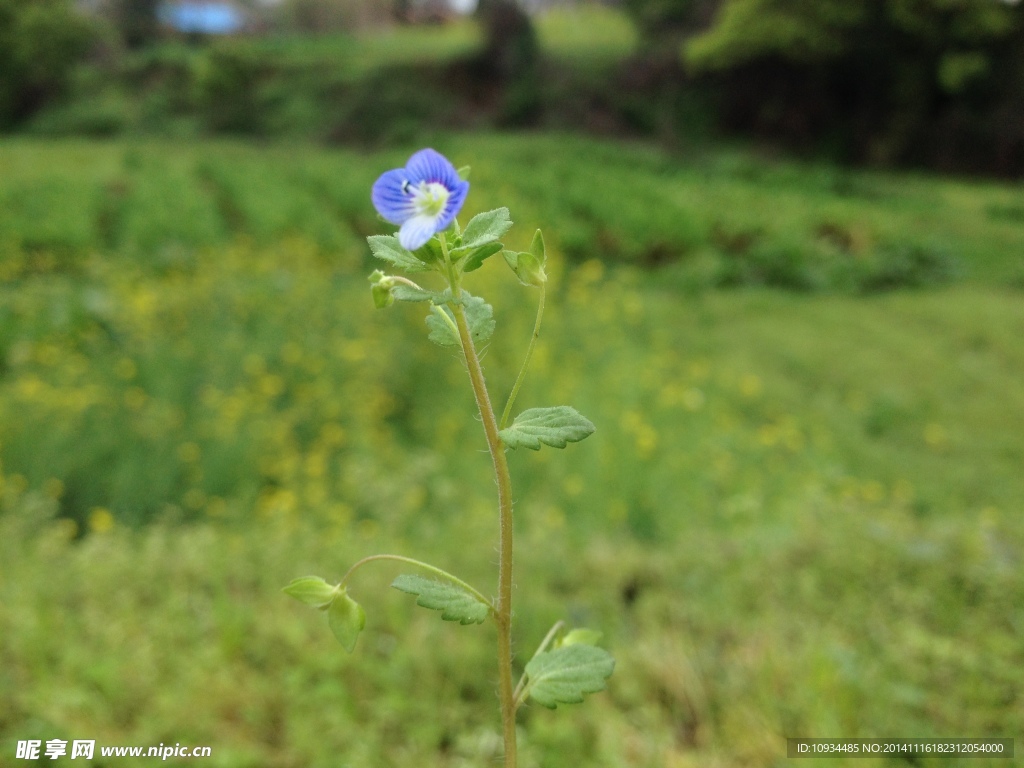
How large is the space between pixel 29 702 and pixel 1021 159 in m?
10.3

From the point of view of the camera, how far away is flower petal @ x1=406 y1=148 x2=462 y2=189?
459 millimetres

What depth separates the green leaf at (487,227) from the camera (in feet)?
1.40

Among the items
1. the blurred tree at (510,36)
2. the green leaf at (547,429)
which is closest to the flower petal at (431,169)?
the green leaf at (547,429)

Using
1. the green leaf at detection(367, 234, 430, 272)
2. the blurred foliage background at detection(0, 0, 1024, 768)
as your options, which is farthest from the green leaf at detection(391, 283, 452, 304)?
the blurred foliage background at detection(0, 0, 1024, 768)

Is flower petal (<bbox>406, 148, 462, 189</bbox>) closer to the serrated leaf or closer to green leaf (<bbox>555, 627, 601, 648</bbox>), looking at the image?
the serrated leaf

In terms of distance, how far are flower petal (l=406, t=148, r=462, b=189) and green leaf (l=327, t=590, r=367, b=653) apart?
276 mm

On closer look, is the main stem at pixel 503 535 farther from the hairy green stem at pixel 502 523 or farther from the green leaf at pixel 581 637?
the green leaf at pixel 581 637

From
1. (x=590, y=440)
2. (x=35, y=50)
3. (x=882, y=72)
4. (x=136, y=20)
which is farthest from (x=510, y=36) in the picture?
(x=590, y=440)

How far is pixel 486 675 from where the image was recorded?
1480mm

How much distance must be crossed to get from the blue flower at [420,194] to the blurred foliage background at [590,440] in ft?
3.68

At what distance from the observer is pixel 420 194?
462 mm

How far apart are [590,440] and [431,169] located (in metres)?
2.60

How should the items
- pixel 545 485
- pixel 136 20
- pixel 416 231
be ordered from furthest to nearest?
pixel 136 20 → pixel 545 485 → pixel 416 231

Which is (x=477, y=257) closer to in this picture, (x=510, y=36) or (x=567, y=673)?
(x=567, y=673)
